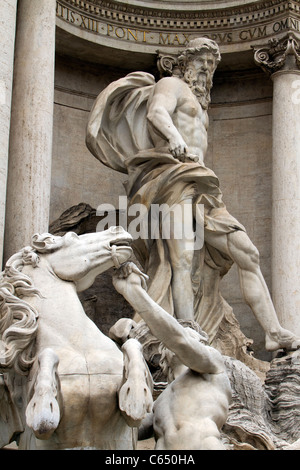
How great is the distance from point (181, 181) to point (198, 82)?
1093 mm

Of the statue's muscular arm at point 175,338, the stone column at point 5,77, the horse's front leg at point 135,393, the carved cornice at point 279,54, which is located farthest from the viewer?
the carved cornice at point 279,54

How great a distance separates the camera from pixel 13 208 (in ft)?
32.9

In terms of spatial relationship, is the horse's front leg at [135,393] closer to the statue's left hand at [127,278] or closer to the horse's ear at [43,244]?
the statue's left hand at [127,278]

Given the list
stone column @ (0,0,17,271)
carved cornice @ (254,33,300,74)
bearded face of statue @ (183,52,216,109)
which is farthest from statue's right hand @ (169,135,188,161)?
carved cornice @ (254,33,300,74)

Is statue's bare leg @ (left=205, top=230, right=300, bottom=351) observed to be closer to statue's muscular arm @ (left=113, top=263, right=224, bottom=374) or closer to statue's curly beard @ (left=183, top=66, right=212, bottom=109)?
statue's curly beard @ (left=183, top=66, right=212, bottom=109)

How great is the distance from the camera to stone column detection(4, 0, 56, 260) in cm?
997

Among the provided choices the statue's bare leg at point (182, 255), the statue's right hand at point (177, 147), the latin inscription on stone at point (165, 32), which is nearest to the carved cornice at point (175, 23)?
the latin inscription on stone at point (165, 32)

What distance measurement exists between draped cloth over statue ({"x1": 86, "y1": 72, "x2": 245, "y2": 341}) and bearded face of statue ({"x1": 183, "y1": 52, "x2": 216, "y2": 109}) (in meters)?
0.40

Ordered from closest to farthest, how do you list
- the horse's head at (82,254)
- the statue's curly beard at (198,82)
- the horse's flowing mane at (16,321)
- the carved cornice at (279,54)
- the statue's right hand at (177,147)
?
the horse's flowing mane at (16,321)
the horse's head at (82,254)
the statue's right hand at (177,147)
the statue's curly beard at (198,82)
the carved cornice at (279,54)

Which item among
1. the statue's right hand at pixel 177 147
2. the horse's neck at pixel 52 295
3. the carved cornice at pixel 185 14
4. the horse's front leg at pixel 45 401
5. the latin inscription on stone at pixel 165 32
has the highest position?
the carved cornice at pixel 185 14

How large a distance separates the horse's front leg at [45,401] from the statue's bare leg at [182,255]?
13.9 feet

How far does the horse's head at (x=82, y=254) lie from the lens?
20.6 feet
